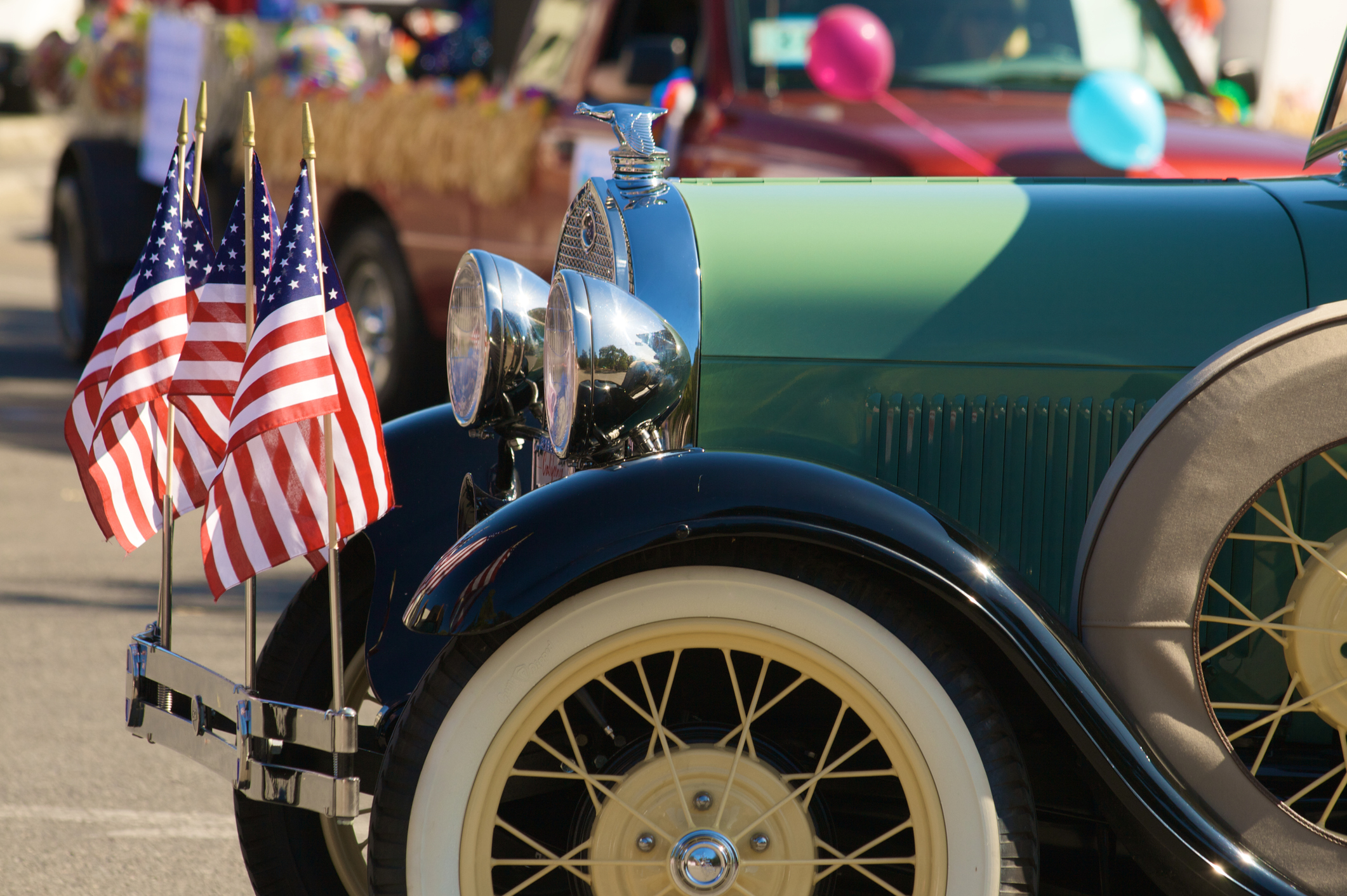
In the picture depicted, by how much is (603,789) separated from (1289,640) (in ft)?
3.31

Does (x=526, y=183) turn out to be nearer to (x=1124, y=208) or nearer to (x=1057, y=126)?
(x=1057, y=126)

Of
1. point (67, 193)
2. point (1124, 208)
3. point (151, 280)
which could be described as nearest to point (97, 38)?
point (67, 193)

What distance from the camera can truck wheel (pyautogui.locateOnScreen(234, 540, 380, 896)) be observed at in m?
2.39

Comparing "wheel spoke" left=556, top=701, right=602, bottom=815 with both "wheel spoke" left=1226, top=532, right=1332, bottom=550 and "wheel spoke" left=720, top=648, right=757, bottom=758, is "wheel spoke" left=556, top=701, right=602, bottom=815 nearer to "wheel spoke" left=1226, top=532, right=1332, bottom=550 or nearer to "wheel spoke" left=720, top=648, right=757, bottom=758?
"wheel spoke" left=720, top=648, right=757, bottom=758

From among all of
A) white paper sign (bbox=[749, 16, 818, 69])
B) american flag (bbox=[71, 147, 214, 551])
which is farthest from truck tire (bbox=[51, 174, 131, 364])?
american flag (bbox=[71, 147, 214, 551])

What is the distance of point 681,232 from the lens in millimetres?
2391

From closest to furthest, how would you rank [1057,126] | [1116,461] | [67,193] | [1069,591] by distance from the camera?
[1116,461] < [1069,591] < [1057,126] < [67,193]

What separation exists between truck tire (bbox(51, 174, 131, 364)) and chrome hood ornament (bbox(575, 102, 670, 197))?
242 inches

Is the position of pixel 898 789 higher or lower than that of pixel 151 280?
lower

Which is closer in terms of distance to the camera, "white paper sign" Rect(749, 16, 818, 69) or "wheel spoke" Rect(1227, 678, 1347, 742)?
"wheel spoke" Rect(1227, 678, 1347, 742)

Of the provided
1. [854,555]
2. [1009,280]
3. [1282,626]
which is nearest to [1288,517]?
[1282,626]

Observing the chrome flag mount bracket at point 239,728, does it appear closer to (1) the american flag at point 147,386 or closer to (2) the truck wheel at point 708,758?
(2) the truck wheel at point 708,758

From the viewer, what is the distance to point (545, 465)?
2.54 m

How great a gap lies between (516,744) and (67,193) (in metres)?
7.61
